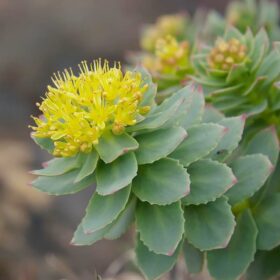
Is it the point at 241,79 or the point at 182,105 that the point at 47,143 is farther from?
the point at 241,79

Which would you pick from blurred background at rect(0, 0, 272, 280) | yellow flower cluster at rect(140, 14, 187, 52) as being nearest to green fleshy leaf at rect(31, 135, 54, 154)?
yellow flower cluster at rect(140, 14, 187, 52)

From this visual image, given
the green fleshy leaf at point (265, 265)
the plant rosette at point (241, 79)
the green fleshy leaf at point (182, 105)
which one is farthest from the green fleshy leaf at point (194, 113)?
the green fleshy leaf at point (265, 265)

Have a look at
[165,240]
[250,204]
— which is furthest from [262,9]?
[165,240]

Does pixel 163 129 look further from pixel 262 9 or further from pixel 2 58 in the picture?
pixel 2 58

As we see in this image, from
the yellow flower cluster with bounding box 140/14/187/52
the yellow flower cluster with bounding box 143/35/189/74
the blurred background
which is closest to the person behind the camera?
the yellow flower cluster with bounding box 143/35/189/74

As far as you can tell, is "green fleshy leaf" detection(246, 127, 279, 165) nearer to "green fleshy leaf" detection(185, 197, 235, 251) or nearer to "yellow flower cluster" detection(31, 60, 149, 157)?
"green fleshy leaf" detection(185, 197, 235, 251)

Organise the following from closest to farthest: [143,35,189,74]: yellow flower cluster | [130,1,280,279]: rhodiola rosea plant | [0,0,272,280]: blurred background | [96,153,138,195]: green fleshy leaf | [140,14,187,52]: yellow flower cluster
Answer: [96,153,138,195]: green fleshy leaf < [130,1,280,279]: rhodiola rosea plant < [143,35,189,74]: yellow flower cluster < [140,14,187,52]: yellow flower cluster < [0,0,272,280]: blurred background
